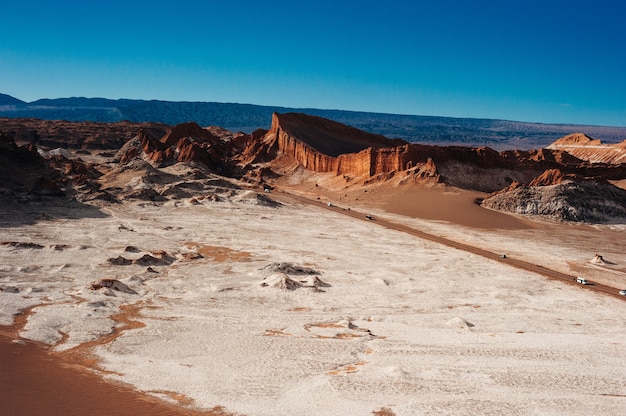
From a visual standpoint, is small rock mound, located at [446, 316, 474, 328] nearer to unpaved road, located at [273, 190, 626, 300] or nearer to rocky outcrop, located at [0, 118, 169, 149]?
unpaved road, located at [273, 190, 626, 300]

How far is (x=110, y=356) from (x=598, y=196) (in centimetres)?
5277

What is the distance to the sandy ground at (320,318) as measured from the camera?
51.5 feet

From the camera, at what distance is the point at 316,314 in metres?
23.9

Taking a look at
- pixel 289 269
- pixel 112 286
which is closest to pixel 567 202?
pixel 289 269

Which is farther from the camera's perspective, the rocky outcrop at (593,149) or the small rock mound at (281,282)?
the rocky outcrop at (593,149)

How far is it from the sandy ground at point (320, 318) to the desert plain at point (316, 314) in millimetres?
93

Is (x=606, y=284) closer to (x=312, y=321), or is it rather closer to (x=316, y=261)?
(x=316, y=261)

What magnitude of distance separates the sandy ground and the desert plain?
0.09 m

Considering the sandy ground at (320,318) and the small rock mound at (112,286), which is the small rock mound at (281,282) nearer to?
the sandy ground at (320,318)

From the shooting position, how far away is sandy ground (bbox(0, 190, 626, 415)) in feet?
51.5

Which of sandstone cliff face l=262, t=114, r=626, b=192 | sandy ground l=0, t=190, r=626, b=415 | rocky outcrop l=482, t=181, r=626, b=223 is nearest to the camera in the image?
sandy ground l=0, t=190, r=626, b=415

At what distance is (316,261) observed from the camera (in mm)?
35125

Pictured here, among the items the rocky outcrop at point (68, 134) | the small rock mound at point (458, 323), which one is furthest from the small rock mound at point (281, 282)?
the rocky outcrop at point (68, 134)

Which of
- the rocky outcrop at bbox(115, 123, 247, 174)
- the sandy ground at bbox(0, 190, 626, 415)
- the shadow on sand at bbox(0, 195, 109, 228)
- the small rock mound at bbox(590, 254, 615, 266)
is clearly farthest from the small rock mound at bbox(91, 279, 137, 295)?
the rocky outcrop at bbox(115, 123, 247, 174)
